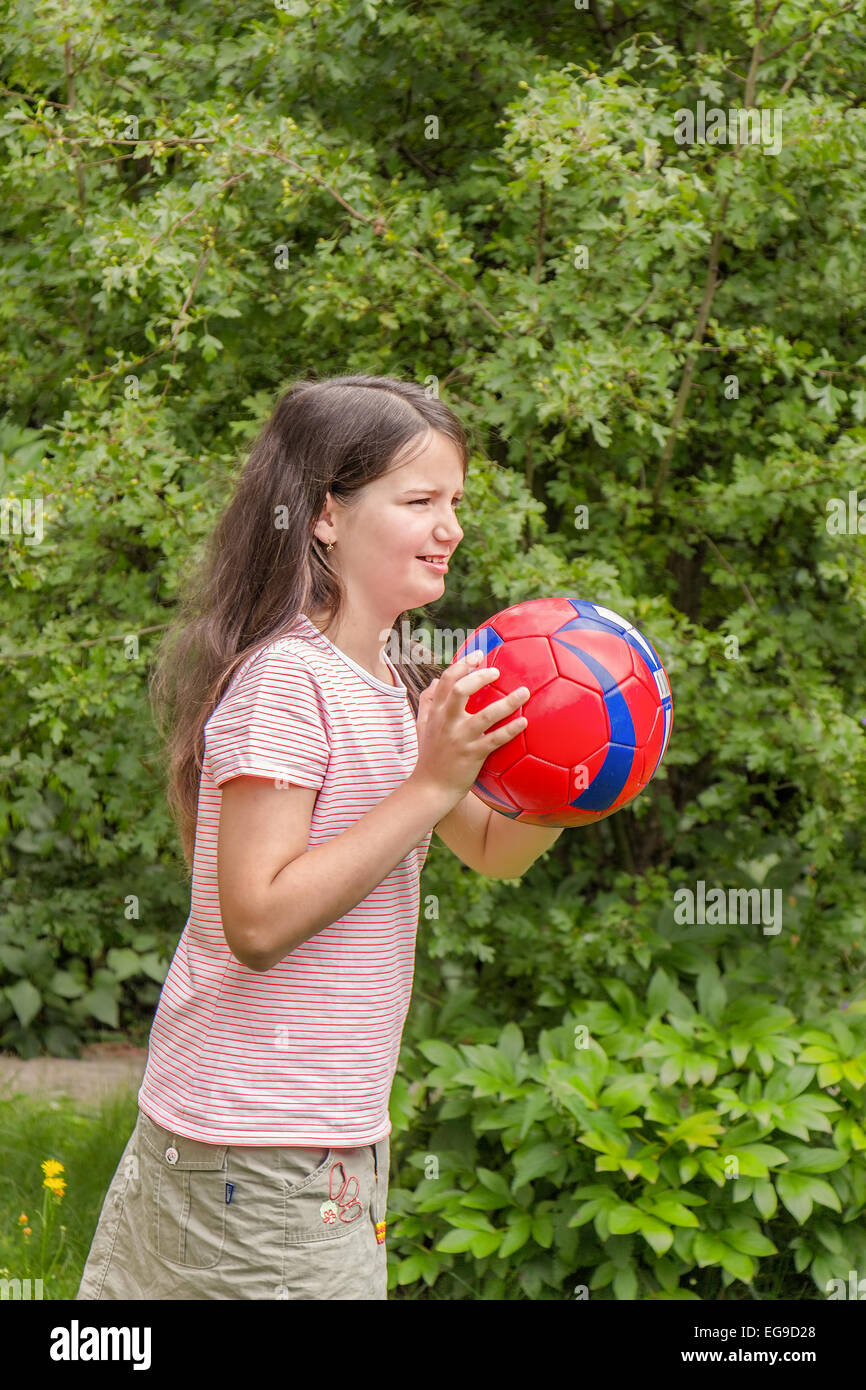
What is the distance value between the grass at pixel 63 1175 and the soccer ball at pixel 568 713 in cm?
234

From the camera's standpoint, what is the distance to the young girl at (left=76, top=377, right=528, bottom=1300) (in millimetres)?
1930

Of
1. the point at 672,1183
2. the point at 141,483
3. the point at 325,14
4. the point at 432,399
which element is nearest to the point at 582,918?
the point at 672,1183

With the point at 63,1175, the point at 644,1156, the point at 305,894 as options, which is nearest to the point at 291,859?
the point at 305,894

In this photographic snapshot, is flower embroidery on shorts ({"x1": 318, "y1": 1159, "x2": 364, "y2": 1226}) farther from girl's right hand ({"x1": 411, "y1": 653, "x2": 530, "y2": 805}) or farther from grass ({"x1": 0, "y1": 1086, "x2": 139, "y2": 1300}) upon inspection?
grass ({"x1": 0, "y1": 1086, "x2": 139, "y2": 1300})

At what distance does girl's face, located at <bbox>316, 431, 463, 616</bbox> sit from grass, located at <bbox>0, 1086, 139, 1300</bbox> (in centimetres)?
241

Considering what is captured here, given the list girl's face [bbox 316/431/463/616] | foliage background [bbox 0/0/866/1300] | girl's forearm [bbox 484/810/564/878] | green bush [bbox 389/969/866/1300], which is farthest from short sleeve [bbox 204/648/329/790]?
green bush [bbox 389/969/866/1300]

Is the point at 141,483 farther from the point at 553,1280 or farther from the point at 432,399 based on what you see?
the point at 553,1280

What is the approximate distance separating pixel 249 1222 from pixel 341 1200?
0.45ft

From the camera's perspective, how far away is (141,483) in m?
3.67

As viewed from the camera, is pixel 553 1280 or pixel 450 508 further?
pixel 553 1280

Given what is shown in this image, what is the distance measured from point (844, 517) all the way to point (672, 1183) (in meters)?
1.80

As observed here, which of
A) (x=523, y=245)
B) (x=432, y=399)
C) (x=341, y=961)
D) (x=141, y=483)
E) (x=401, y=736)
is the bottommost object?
(x=341, y=961)

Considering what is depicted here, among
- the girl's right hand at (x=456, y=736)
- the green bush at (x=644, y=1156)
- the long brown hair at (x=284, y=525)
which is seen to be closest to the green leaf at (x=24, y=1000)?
the green bush at (x=644, y=1156)
